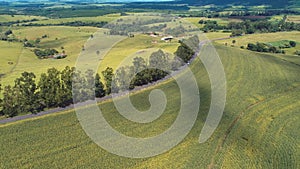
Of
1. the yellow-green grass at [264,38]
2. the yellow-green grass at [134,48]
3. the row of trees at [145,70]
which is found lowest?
the yellow-green grass at [264,38]

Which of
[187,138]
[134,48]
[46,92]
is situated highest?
[46,92]

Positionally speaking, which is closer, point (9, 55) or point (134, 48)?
point (9, 55)

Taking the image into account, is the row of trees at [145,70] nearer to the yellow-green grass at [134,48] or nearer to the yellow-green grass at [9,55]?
the yellow-green grass at [134,48]

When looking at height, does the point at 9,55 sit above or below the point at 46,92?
below

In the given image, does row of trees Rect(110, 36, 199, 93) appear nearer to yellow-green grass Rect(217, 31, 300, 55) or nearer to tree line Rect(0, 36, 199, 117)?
tree line Rect(0, 36, 199, 117)

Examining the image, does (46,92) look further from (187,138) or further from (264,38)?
(264,38)

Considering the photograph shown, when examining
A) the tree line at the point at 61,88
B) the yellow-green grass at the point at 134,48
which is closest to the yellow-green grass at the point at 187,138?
the tree line at the point at 61,88

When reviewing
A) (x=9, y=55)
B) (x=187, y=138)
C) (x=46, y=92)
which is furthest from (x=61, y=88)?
(x=9, y=55)

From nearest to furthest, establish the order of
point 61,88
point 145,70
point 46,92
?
point 46,92 < point 61,88 < point 145,70

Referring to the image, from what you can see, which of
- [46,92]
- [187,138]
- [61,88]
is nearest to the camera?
[187,138]

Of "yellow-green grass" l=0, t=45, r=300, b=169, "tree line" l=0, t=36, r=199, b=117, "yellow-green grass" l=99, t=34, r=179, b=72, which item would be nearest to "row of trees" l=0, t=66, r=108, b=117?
"tree line" l=0, t=36, r=199, b=117
